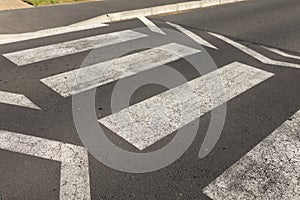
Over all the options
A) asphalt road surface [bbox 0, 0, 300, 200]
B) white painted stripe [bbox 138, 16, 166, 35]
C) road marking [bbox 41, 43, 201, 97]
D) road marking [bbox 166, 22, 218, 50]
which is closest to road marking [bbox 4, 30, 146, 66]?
asphalt road surface [bbox 0, 0, 300, 200]

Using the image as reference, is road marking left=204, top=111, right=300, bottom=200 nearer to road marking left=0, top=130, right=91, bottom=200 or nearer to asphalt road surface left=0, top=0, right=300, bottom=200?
asphalt road surface left=0, top=0, right=300, bottom=200

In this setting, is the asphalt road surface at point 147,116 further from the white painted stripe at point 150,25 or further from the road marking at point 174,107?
the white painted stripe at point 150,25

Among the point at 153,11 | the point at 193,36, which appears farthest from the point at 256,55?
the point at 153,11

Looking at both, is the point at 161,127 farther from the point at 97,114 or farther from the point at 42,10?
the point at 42,10

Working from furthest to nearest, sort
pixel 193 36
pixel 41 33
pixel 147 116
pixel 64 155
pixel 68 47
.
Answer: pixel 193 36 → pixel 41 33 → pixel 68 47 → pixel 147 116 → pixel 64 155

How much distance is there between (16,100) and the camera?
4.70m

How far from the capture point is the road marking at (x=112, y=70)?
5180 mm

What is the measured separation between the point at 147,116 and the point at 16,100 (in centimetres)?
193

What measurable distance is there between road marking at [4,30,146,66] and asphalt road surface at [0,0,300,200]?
2 cm

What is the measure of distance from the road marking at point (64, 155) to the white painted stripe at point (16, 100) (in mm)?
665

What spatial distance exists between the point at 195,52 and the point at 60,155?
13.3 feet

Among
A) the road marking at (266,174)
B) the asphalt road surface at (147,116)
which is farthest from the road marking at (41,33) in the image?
the road marking at (266,174)

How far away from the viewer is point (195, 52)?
6797mm

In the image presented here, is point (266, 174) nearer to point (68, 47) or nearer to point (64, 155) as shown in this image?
point (64, 155)
